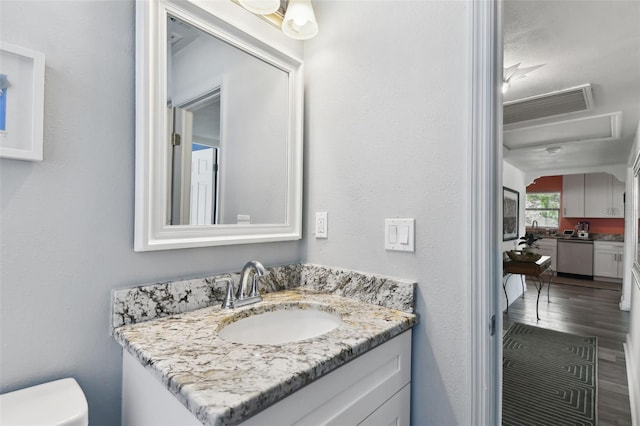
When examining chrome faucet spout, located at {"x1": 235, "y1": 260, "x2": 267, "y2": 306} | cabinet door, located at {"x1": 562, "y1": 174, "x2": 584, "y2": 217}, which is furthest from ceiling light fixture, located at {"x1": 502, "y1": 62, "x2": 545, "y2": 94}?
cabinet door, located at {"x1": 562, "y1": 174, "x2": 584, "y2": 217}

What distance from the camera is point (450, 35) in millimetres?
1006

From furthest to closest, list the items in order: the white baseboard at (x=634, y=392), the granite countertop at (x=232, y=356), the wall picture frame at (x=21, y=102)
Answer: the white baseboard at (x=634, y=392)
the wall picture frame at (x=21, y=102)
the granite countertop at (x=232, y=356)

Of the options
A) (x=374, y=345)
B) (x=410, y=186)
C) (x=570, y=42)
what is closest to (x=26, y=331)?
(x=374, y=345)

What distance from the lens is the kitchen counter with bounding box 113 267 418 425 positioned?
0.57 m

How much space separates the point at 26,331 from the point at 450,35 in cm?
142

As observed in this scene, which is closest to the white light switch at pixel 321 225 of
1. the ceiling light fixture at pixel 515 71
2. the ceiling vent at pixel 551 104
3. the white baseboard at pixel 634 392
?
the ceiling light fixture at pixel 515 71

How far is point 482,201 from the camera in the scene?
928 mm

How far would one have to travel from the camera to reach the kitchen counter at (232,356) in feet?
1.86

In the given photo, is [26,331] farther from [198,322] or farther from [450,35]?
[450,35]

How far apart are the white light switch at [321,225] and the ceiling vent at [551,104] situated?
231 cm

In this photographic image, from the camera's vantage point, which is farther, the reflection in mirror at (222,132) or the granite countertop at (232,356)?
the reflection in mirror at (222,132)

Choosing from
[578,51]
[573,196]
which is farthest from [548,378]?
[573,196]

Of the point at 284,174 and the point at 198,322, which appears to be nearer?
the point at 198,322

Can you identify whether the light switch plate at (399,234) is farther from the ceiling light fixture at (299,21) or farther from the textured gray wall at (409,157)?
the ceiling light fixture at (299,21)
